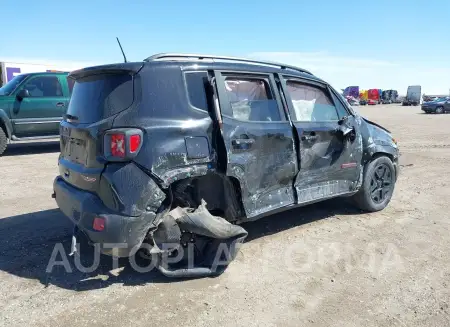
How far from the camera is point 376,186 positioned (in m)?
5.30

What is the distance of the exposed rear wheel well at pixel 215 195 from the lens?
142 inches

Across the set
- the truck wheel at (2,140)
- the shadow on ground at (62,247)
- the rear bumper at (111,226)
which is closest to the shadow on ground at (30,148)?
the truck wheel at (2,140)

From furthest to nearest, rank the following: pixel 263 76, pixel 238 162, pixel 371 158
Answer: pixel 371 158
pixel 263 76
pixel 238 162

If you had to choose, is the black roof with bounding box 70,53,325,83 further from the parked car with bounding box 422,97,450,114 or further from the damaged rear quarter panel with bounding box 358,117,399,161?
the parked car with bounding box 422,97,450,114

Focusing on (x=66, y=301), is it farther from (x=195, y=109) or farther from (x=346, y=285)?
(x=346, y=285)

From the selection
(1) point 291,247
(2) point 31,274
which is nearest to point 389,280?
(1) point 291,247

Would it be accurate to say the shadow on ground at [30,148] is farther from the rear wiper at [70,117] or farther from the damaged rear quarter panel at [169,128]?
the damaged rear quarter panel at [169,128]

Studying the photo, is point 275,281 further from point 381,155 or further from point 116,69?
point 381,155

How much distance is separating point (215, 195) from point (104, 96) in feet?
4.52

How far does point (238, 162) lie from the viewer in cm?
362

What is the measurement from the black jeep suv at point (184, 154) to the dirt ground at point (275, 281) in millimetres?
345

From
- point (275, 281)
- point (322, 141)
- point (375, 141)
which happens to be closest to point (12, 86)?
point (322, 141)

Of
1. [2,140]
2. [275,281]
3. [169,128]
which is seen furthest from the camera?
[2,140]

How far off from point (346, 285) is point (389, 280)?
42cm
